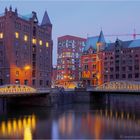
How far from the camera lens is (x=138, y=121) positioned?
60531mm

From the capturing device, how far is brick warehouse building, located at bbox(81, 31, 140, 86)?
13475 centimetres

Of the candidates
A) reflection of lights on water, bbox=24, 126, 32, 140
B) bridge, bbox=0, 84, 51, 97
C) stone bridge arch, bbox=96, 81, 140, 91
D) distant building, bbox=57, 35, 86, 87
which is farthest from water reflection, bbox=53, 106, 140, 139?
distant building, bbox=57, 35, 86, 87

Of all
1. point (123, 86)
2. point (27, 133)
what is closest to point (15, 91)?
point (27, 133)

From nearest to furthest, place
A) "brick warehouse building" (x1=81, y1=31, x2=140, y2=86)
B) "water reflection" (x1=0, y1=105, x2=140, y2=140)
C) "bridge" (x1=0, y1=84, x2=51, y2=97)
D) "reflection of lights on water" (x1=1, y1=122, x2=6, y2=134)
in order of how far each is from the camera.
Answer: "water reflection" (x1=0, y1=105, x2=140, y2=140)
"reflection of lights on water" (x1=1, y1=122, x2=6, y2=134)
"bridge" (x1=0, y1=84, x2=51, y2=97)
"brick warehouse building" (x1=81, y1=31, x2=140, y2=86)

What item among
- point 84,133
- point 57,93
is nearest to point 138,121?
point 84,133

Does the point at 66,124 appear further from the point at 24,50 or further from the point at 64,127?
the point at 24,50

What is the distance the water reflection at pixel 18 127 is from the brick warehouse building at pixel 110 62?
3223 inches

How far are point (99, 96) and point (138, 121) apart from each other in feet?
160

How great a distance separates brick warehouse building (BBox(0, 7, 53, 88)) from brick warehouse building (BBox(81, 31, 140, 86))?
3456 cm

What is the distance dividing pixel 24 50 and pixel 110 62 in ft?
174

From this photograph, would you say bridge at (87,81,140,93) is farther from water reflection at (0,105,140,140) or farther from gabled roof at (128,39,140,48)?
gabled roof at (128,39,140,48)

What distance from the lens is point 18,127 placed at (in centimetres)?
5244

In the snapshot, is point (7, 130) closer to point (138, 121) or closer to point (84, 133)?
point (84, 133)

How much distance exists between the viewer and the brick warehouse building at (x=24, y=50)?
98.9 metres
